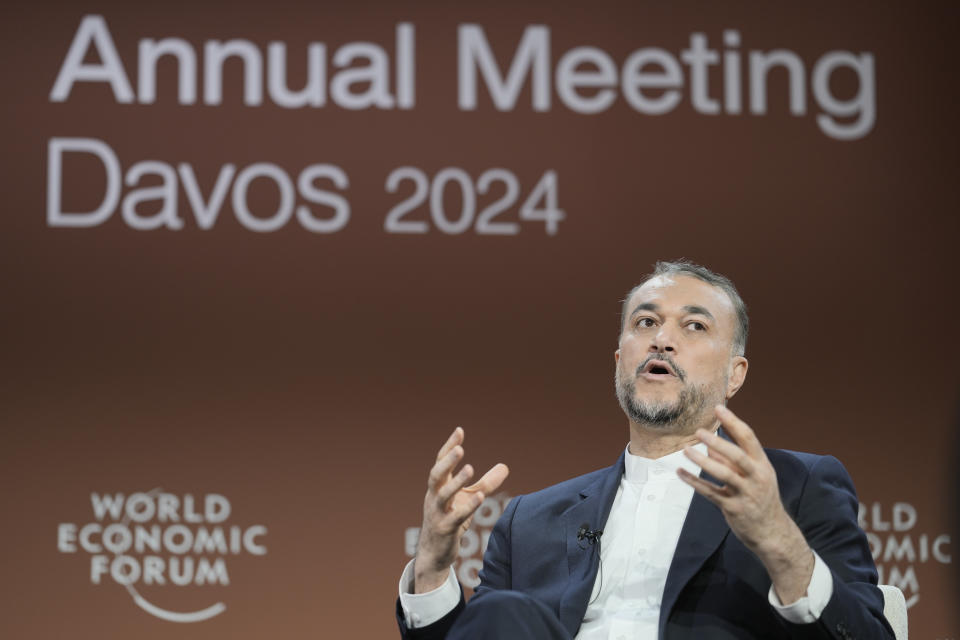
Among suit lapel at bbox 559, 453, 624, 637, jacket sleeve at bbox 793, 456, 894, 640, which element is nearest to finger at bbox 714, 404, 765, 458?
jacket sleeve at bbox 793, 456, 894, 640

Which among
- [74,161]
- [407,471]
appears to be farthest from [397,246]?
[74,161]

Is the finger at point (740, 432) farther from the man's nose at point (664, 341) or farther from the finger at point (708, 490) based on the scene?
the man's nose at point (664, 341)

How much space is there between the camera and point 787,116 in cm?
382

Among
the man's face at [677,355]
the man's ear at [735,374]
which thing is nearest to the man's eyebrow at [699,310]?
the man's face at [677,355]

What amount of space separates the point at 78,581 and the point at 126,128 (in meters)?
1.36

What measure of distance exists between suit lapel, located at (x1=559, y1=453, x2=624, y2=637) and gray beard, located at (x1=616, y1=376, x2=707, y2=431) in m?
0.15

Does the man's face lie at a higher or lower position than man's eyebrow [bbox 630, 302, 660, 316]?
lower

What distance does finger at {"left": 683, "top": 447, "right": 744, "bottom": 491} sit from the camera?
5.97ft

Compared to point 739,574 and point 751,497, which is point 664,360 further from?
point 751,497

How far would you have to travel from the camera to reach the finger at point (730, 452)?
183cm

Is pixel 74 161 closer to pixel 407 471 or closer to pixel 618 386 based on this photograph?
pixel 407 471

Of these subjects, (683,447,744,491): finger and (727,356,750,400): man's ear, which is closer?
(683,447,744,491): finger

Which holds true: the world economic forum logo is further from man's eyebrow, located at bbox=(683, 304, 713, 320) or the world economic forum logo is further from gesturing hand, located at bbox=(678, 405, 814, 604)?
gesturing hand, located at bbox=(678, 405, 814, 604)

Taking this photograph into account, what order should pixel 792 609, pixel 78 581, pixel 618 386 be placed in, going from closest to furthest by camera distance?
pixel 792 609
pixel 618 386
pixel 78 581
